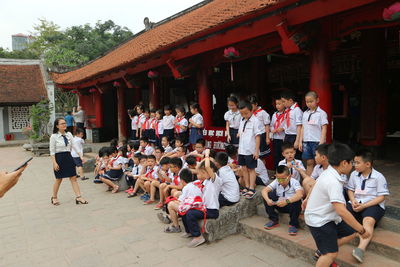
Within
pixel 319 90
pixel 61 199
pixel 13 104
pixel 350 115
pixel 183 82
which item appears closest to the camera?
pixel 319 90

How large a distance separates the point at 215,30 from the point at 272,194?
3.15 metres

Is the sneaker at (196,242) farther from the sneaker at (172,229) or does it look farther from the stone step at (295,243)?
the stone step at (295,243)

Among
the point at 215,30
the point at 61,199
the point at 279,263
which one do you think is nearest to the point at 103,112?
the point at 61,199

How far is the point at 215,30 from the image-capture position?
555 centimetres

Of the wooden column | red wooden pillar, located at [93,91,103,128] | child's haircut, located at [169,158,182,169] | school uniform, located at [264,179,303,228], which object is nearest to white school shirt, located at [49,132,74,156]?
child's haircut, located at [169,158,182,169]

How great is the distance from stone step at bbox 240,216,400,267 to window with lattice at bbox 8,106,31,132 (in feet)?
70.7

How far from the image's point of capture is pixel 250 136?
15.7ft

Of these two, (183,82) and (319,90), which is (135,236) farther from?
(183,82)

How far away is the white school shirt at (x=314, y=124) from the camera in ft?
14.2

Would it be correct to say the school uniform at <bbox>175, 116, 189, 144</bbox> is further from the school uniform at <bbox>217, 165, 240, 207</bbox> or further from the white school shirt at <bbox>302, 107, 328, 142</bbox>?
the white school shirt at <bbox>302, 107, 328, 142</bbox>

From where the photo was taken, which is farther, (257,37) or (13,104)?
(13,104)

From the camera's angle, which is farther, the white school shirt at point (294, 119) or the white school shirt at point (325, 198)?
the white school shirt at point (294, 119)

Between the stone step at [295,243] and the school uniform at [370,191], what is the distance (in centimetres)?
38

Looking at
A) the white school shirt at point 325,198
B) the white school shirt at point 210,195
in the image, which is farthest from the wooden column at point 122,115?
the white school shirt at point 325,198
